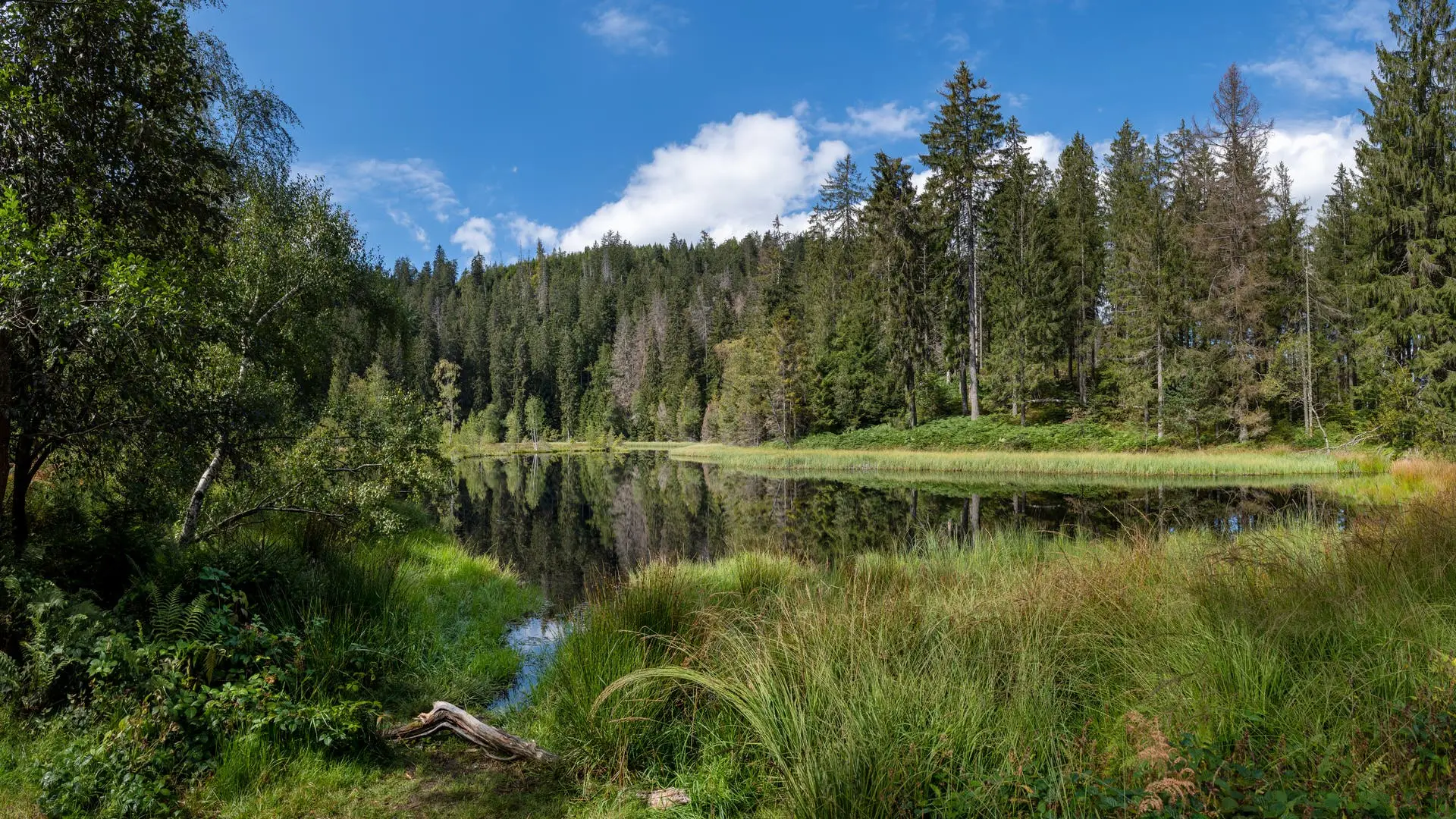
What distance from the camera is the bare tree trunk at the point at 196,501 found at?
651 centimetres

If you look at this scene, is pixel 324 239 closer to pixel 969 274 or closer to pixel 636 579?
pixel 636 579

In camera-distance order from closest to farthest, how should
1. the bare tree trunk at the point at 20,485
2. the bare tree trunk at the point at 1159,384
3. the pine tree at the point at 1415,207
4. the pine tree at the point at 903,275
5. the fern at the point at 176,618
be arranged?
the fern at the point at 176,618, the bare tree trunk at the point at 20,485, the pine tree at the point at 1415,207, the bare tree trunk at the point at 1159,384, the pine tree at the point at 903,275

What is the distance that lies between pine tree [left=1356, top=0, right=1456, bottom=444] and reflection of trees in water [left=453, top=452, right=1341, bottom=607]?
9.08 metres

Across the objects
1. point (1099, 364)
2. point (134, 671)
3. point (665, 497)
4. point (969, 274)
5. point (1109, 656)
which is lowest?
point (665, 497)

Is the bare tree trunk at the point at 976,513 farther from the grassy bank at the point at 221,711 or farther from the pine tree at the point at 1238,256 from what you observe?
the pine tree at the point at 1238,256

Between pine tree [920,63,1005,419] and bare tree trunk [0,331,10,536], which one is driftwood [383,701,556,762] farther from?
pine tree [920,63,1005,419]

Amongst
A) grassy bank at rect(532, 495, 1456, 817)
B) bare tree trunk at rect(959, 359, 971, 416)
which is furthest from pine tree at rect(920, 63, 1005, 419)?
grassy bank at rect(532, 495, 1456, 817)

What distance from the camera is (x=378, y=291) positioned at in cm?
1173

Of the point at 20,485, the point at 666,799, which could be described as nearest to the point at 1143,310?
the point at 666,799

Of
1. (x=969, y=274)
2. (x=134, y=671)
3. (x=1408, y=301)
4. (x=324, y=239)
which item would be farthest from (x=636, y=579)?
(x=969, y=274)

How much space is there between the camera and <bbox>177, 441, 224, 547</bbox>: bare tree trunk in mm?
6511

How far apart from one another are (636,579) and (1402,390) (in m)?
29.2

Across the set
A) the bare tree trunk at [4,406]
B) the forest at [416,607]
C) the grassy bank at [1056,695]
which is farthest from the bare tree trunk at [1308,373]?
the bare tree trunk at [4,406]

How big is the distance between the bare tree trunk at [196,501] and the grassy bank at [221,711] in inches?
51.4
